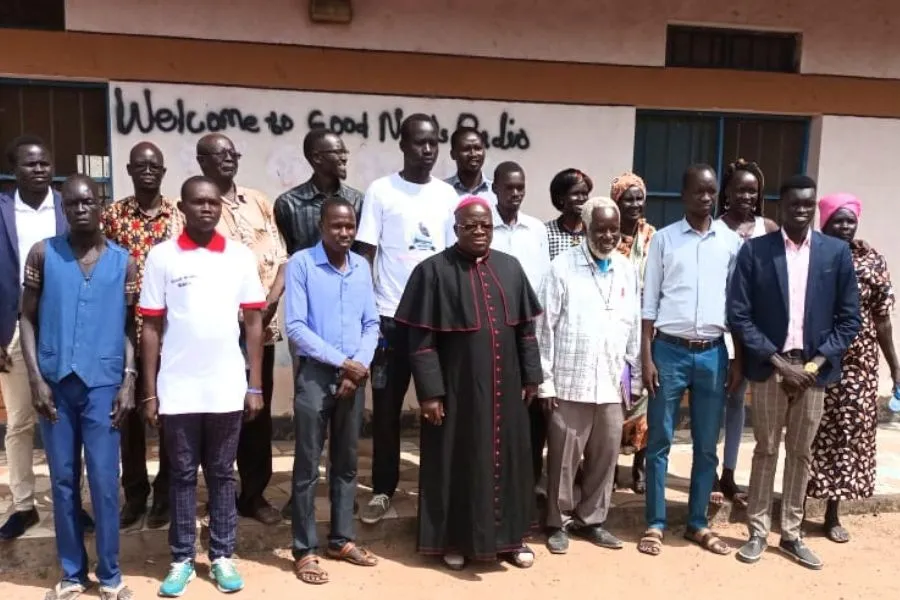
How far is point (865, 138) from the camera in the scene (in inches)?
261

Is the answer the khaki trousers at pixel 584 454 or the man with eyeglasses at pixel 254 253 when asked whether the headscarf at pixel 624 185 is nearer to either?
the khaki trousers at pixel 584 454

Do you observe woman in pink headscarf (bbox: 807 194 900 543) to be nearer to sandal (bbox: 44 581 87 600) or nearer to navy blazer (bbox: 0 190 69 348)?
sandal (bbox: 44 581 87 600)

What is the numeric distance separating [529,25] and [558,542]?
12.5ft

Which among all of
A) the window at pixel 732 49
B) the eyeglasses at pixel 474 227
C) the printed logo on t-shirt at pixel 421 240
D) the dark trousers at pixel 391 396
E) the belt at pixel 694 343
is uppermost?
the window at pixel 732 49

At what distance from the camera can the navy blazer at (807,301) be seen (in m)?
4.04

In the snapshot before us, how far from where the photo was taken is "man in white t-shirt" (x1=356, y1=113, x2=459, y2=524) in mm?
4168

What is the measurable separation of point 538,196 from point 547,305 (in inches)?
85.9

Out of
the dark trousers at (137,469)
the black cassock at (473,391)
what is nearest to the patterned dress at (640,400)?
the black cassock at (473,391)

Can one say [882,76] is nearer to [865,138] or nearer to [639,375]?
[865,138]

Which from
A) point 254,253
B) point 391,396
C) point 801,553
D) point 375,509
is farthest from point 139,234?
point 801,553

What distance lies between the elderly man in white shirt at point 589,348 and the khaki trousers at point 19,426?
8.52 feet

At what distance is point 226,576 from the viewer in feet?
12.1

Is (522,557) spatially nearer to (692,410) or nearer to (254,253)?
(692,410)

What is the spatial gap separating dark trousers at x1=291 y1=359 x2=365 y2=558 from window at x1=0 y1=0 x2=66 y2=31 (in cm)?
328
